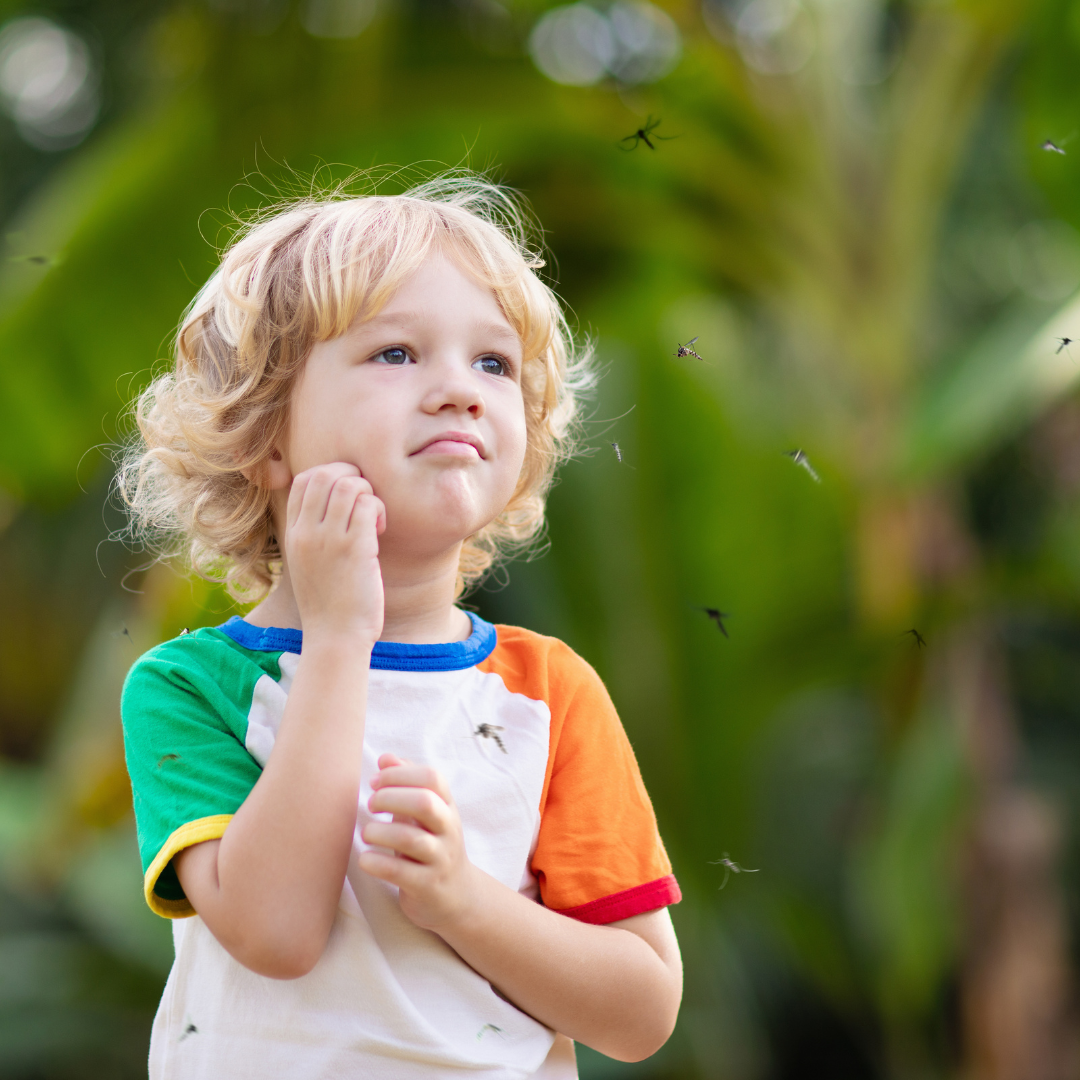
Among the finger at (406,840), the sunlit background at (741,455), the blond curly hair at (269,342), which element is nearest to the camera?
the finger at (406,840)

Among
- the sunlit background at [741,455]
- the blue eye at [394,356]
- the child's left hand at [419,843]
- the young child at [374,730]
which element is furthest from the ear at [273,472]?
the sunlit background at [741,455]

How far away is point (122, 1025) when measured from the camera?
2.48 metres

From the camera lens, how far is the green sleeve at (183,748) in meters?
0.64

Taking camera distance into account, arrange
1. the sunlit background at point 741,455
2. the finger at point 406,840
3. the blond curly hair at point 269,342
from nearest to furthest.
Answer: the finger at point 406,840, the blond curly hair at point 269,342, the sunlit background at point 741,455

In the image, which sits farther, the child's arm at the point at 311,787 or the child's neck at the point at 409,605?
the child's neck at the point at 409,605

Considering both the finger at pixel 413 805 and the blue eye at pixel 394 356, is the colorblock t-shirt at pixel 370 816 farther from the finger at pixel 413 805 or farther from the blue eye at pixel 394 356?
the blue eye at pixel 394 356

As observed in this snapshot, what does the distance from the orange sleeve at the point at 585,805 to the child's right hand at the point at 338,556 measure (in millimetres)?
138

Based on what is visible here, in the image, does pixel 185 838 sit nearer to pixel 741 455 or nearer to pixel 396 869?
pixel 396 869

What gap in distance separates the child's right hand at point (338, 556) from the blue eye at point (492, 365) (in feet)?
0.38

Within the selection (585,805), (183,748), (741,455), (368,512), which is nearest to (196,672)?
(183,748)

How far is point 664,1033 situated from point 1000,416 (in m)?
1.25

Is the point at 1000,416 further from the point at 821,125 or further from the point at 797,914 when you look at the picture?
the point at 797,914

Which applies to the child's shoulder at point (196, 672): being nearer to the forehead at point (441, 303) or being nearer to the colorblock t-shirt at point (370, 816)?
the colorblock t-shirt at point (370, 816)

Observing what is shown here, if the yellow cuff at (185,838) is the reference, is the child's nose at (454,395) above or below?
above
